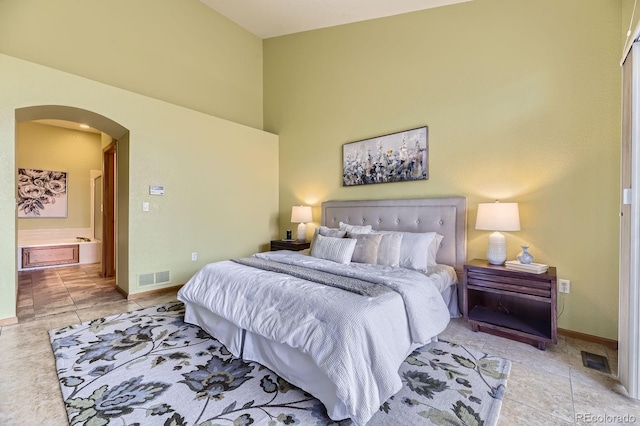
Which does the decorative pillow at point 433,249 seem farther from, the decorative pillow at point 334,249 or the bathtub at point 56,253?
the bathtub at point 56,253

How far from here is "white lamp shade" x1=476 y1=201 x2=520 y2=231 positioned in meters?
2.58

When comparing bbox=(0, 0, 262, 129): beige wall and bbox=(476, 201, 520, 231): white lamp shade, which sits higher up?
bbox=(0, 0, 262, 129): beige wall

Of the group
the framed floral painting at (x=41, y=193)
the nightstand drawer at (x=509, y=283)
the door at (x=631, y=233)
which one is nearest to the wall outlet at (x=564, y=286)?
the nightstand drawer at (x=509, y=283)

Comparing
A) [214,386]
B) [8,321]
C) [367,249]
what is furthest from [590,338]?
[8,321]

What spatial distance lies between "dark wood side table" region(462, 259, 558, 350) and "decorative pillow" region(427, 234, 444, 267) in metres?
0.43

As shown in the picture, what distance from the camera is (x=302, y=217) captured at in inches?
179

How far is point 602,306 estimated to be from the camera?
246 cm

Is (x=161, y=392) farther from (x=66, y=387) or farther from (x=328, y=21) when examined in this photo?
(x=328, y=21)

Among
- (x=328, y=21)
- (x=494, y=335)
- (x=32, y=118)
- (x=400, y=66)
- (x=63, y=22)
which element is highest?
(x=328, y=21)

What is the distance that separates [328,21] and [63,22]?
11.4 feet

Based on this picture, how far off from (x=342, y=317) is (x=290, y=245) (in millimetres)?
2925

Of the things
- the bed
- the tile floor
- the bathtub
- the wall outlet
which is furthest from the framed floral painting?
the wall outlet

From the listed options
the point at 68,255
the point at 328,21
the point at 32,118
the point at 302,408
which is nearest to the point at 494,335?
the point at 302,408

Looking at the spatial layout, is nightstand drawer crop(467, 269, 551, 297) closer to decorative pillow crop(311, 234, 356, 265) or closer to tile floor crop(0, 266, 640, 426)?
tile floor crop(0, 266, 640, 426)
